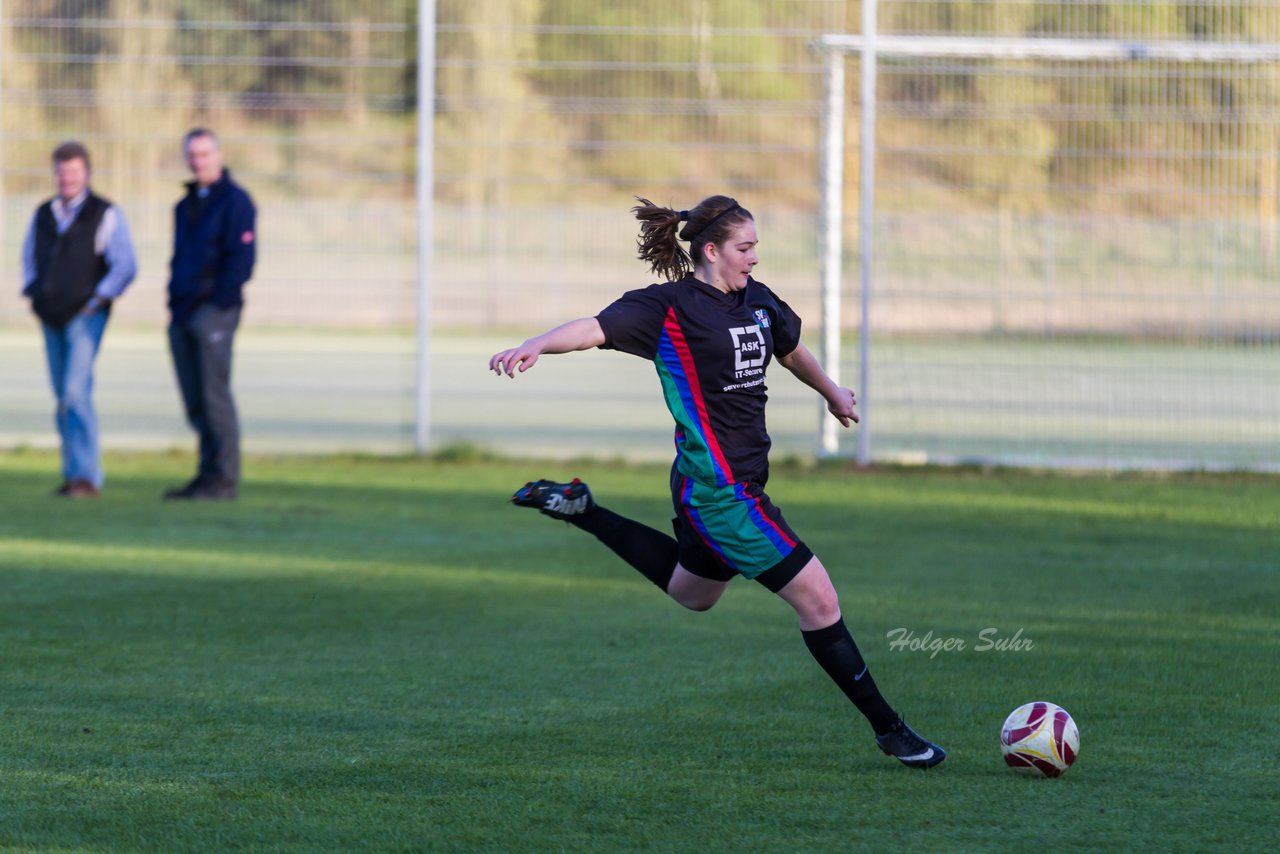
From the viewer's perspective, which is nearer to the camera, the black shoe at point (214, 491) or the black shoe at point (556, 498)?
the black shoe at point (556, 498)

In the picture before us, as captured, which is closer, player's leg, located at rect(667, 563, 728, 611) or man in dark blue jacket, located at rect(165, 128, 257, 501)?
player's leg, located at rect(667, 563, 728, 611)

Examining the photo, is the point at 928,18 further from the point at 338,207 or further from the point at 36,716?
the point at 36,716

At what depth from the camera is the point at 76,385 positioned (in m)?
11.2

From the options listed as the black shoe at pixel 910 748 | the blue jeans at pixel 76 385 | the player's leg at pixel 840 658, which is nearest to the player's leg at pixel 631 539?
the player's leg at pixel 840 658

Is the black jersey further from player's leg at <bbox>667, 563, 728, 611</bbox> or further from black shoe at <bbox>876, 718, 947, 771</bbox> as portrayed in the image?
black shoe at <bbox>876, 718, 947, 771</bbox>

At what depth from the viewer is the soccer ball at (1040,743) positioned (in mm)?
5023

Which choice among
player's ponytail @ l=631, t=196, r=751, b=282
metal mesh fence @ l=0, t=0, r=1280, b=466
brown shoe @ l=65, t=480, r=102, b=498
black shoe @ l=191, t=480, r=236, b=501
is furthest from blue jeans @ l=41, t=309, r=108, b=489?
player's ponytail @ l=631, t=196, r=751, b=282

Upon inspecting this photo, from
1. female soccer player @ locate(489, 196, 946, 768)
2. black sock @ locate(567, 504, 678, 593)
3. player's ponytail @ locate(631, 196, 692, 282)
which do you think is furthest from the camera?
Answer: black sock @ locate(567, 504, 678, 593)

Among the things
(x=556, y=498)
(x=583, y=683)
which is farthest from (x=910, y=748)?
(x=583, y=683)

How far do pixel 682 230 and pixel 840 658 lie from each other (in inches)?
55.1

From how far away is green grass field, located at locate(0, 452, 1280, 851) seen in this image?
15.1 ft

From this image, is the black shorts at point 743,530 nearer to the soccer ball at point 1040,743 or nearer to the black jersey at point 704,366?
the black jersey at point 704,366

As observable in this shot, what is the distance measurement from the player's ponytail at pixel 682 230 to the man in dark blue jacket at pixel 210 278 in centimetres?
571

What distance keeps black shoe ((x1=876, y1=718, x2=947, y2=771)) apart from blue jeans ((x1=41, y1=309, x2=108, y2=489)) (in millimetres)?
7323
